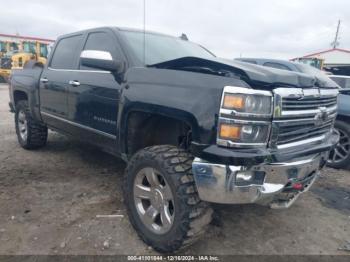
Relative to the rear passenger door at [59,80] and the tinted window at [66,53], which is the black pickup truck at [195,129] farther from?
the tinted window at [66,53]

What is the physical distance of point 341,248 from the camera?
281 cm

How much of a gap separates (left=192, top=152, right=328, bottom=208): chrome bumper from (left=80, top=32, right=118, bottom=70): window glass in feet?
5.71

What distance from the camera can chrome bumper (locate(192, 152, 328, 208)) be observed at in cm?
210

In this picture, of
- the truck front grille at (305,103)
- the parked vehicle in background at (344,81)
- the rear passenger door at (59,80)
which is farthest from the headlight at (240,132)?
the parked vehicle in background at (344,81)

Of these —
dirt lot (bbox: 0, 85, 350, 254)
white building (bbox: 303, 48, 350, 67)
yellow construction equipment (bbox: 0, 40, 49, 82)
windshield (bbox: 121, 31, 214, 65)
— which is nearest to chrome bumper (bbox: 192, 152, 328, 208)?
dirt lot (bbox: 0, 85, 350, 254)

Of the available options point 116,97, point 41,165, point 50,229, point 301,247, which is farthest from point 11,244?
point 301,247

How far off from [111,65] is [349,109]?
151 inches

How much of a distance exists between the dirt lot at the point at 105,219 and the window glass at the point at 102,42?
1.64 metres

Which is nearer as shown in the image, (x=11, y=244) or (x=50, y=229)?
(x=11, y=244)

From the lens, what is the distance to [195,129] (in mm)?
2227

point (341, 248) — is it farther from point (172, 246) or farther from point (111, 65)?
point (111, 65)

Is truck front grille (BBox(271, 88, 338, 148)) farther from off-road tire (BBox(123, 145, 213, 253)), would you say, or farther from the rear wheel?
the rear wheel

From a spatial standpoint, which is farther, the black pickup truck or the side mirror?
the side mirror

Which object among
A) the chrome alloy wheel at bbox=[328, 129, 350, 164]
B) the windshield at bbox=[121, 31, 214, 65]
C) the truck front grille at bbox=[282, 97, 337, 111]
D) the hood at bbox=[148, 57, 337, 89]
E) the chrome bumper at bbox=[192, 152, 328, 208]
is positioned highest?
the windshield at bbox=[121, 31, 214, 65]
